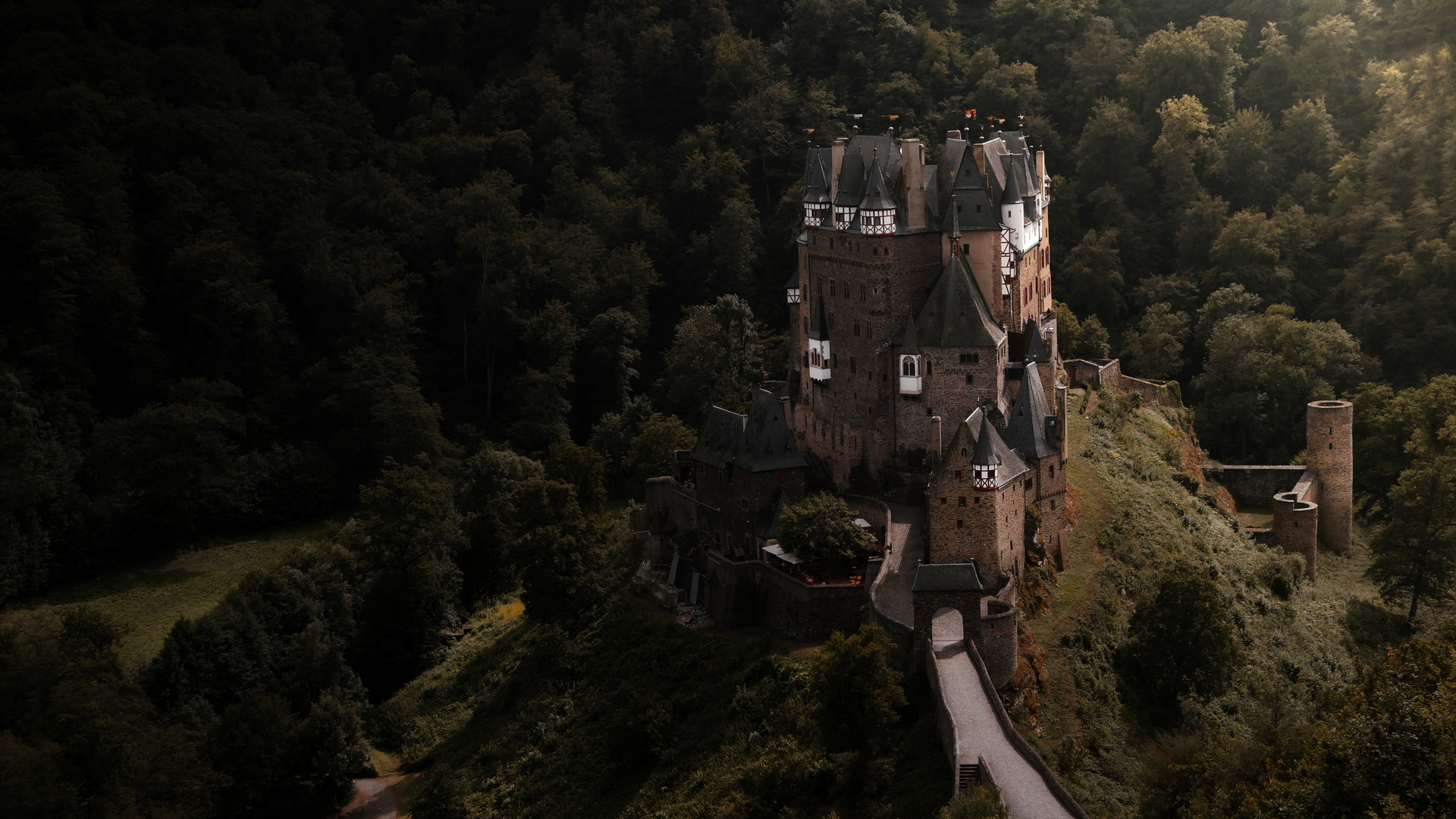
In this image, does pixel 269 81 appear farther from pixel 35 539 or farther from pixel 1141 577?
pixel 1141 577

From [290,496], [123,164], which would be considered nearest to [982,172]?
[290,496]

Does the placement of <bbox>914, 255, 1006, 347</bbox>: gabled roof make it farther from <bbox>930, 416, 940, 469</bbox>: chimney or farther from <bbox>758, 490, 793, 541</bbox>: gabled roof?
<bbox>758, 490, 793, 541</bbox>: gabled roof

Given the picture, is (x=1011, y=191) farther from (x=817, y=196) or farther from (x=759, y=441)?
(x=759, y=441)

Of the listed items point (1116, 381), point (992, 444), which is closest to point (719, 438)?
point (992, 444)

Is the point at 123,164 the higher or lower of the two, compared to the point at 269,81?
lower

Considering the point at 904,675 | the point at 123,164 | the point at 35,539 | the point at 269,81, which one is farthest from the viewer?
the point at 269,81

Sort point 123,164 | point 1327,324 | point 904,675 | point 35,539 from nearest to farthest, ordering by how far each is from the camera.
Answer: point 904,675
point 35,539
point 1327,324
point 123,164
